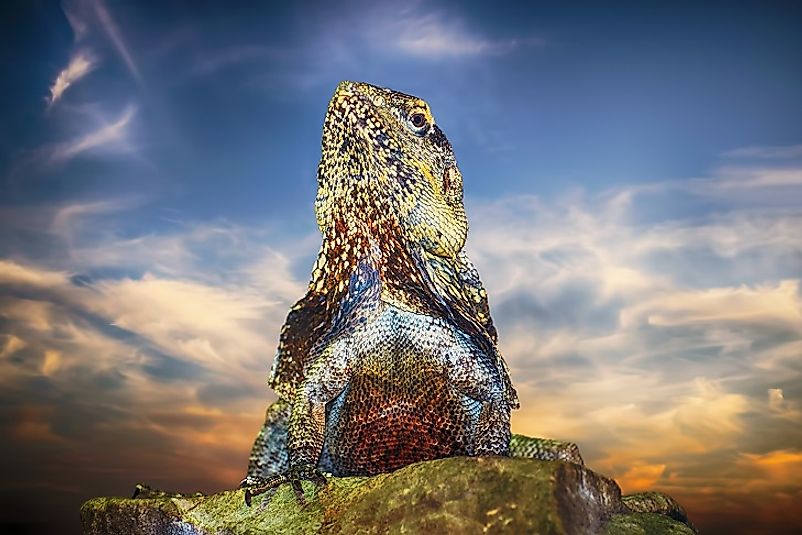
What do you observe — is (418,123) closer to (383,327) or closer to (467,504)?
(383,327)

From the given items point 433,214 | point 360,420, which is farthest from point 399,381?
point 433,214

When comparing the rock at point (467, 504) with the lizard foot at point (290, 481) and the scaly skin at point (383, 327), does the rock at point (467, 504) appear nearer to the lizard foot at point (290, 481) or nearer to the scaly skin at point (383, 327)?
the lizard foot at point (290, 481)

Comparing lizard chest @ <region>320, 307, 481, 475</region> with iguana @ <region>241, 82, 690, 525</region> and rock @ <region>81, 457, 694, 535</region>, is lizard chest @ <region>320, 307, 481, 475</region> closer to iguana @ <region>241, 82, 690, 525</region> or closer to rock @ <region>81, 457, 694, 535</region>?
iguana @ <region>241, 82, 690, 525</region>

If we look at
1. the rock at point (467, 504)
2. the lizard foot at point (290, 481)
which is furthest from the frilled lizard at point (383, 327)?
the rock at point (467, 504)

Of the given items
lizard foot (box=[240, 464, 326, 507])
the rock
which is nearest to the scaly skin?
lizard foot (box=[240, 464, 326, 507])

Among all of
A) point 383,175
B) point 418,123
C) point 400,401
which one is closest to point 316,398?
point 400,401

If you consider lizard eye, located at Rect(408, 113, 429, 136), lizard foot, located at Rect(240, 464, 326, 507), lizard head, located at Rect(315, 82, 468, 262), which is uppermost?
lizard eye, located at Rect(408, 113, 429, 136)
